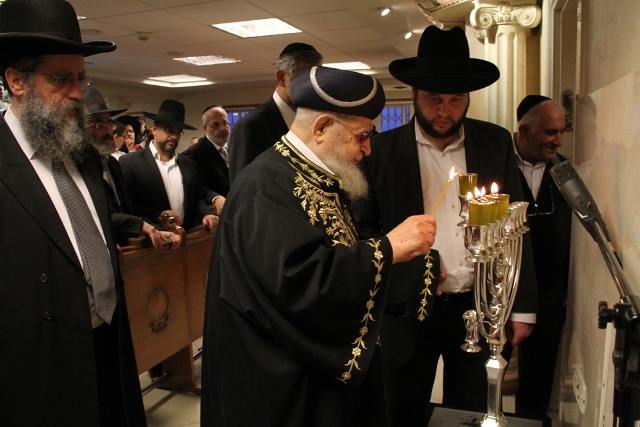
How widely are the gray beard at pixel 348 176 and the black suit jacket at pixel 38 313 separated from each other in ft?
2.73

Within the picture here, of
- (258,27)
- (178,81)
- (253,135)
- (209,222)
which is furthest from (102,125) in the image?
(178,81)

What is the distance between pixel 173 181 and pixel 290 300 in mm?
2619

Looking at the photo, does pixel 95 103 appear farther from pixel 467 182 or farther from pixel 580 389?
pixel 580 389

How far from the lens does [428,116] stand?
1.94 meters

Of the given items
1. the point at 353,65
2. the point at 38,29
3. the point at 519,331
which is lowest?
the point at 519,331

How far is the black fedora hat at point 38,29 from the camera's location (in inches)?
61.7

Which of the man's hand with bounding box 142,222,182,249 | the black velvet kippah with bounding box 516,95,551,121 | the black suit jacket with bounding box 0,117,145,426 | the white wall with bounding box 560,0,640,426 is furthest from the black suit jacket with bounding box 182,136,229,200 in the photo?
the white wall with bounding box 560,0,640,426

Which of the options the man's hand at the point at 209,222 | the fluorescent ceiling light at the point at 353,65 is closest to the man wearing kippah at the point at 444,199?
the man's hand at the point at 209,222

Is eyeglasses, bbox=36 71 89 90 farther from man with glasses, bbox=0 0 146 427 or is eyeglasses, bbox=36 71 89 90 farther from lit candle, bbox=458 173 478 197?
lit candle, bbox=458 173 478 197

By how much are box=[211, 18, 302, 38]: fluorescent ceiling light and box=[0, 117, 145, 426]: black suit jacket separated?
212 inches

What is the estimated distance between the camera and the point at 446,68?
6.20 feet

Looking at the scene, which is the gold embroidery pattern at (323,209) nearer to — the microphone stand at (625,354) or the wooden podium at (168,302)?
the microphone stand at (625,354)

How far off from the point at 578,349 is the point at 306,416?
1.10m

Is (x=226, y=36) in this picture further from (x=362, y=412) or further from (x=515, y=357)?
(x=362, y=412)
